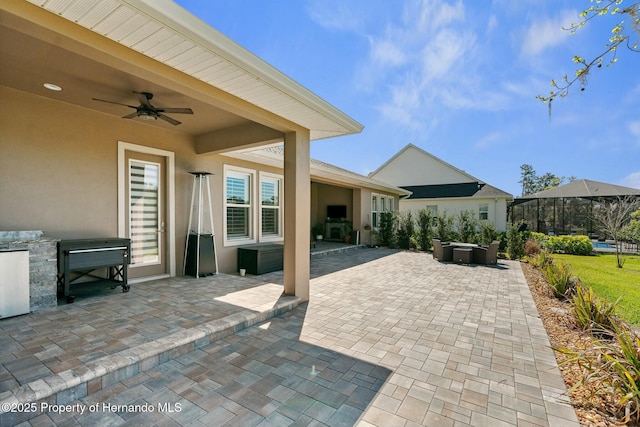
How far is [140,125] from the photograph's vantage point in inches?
212

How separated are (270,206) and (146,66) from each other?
226 inches

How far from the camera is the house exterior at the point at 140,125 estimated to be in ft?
7.62

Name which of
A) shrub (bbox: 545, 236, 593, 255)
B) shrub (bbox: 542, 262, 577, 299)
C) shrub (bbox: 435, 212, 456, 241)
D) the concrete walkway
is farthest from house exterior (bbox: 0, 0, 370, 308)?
shrub (bbox: 545, 236, 593, 255)

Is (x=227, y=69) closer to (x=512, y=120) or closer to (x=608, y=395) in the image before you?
(x=608, y=395)

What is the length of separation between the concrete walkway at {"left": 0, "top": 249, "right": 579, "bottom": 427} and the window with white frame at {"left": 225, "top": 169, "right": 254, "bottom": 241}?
2789 mm

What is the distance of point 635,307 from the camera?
5.00 metres

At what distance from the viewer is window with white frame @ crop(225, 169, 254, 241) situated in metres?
7.02

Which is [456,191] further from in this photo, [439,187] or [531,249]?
[531,249]

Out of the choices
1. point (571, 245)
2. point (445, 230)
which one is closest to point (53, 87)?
point (445, 230)

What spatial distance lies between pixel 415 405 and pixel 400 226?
1209 cm

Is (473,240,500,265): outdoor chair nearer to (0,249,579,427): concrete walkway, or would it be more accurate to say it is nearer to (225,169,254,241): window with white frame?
(0,249,579,427): concrete walkway

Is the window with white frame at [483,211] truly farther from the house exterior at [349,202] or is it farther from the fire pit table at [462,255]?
the fire pit table at [462,255]

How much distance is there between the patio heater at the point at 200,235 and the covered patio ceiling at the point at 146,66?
159cm

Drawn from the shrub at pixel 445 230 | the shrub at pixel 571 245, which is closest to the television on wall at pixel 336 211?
the shrub at pixel 445 230
